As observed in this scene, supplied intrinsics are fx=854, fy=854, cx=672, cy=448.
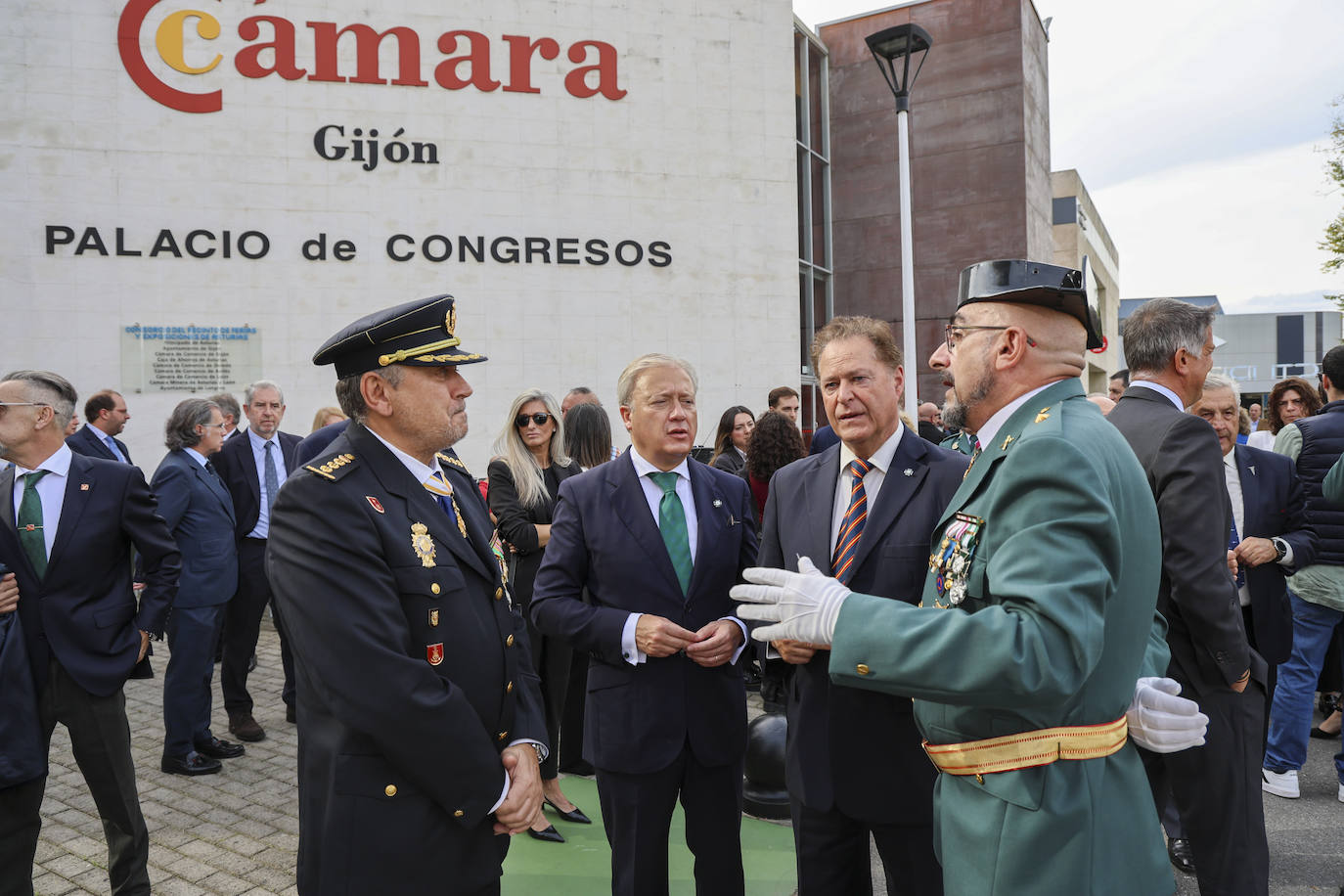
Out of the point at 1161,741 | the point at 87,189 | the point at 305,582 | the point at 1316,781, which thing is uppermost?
the point at 87,189

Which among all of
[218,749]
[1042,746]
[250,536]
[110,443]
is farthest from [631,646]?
[110,443]

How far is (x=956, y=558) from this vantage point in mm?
1923

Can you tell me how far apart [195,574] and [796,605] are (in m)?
5.19

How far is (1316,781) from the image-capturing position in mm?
5168

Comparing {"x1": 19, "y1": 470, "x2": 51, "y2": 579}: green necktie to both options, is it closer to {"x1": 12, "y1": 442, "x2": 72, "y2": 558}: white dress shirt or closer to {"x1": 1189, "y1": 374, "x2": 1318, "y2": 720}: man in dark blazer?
{"x1": 12, "y1": 442, "x2": 72, "y2": 558}: white dress shirt

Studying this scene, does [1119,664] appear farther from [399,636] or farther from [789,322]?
[789,322]

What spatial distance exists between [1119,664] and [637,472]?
1881 mm

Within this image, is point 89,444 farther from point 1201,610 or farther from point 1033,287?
point 1201,610

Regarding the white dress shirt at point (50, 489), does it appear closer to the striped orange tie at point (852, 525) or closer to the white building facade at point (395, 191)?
the striped orange tie at point (852, 525)

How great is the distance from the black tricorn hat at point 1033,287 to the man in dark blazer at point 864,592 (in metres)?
0.83

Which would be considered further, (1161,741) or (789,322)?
(789,322)

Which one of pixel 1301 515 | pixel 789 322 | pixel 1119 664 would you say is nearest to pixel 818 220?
pixel 789 322

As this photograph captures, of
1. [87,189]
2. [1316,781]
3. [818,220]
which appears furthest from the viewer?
[818,220]

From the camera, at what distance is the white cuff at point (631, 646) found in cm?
297
